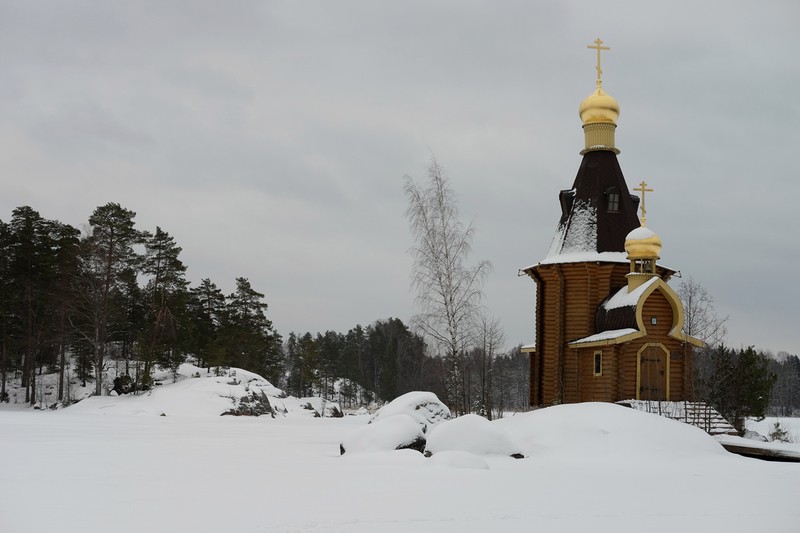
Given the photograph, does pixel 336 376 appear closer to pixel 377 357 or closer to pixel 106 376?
pixel 377 357

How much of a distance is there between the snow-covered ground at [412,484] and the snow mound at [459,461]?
2 cm

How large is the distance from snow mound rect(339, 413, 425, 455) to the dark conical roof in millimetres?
12473

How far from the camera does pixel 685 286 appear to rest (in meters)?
31.2

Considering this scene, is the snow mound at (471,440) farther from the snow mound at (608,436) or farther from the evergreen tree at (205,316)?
the evergreen tree at (205,316)

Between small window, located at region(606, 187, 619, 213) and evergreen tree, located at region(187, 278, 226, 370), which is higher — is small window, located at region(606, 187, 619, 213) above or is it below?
above

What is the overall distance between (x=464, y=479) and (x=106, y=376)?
3622 centimetres

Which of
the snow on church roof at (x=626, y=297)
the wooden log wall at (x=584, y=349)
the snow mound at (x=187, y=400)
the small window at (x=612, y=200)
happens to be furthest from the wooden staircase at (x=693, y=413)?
the snow mound at (x=187, y=400)

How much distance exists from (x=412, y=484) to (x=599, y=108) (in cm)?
1938

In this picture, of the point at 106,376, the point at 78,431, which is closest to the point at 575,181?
the point at 78,431

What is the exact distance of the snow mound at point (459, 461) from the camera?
11000 millimetres

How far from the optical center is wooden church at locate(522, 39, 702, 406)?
21.8 m

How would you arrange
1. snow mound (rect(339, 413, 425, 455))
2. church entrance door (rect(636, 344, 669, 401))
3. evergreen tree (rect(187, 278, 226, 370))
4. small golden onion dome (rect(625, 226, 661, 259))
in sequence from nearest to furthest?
snow mound (rect(339, 413, 425, 455)) → church entrance door (rect(636, 344, 669, 401)) → small golden onion dome (rect(625, 226, 661, 259)) → evergreen tree (rect(187, 278, 226, 370))

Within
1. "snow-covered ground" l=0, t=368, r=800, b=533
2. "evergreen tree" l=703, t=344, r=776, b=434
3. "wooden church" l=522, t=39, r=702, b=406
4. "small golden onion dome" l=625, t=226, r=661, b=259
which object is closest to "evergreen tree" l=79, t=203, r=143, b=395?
"snow-covered ground" l=0, t=368, r=800, b=533

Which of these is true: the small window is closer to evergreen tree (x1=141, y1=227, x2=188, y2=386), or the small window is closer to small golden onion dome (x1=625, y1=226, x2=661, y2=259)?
small golden onion dome (x1=625, y1=226, x2=661, y2=259)
